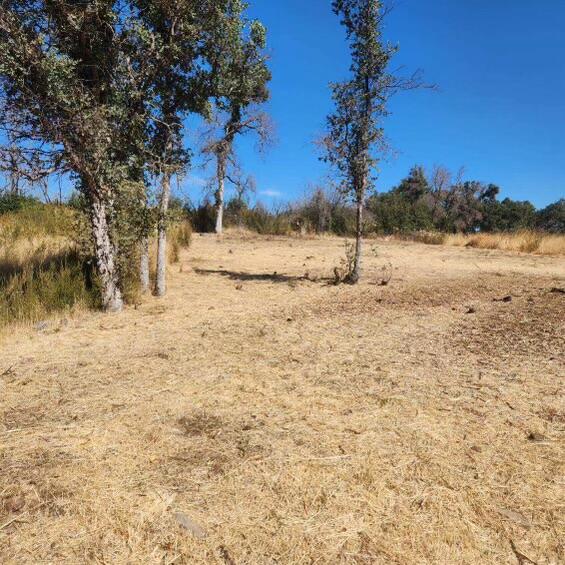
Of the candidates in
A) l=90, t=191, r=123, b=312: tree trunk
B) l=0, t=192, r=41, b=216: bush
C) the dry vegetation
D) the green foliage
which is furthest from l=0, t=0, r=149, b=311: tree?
the green foliage

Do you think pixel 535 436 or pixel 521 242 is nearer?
pixel 535 436

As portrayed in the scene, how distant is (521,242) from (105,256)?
1386 centimetres

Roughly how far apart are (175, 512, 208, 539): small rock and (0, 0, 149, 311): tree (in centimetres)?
441

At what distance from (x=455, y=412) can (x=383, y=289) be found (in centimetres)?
449

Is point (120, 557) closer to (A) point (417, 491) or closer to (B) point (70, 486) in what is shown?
(B) point (70, 486)

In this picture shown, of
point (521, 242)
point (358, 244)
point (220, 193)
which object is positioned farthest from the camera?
point (220, 193)

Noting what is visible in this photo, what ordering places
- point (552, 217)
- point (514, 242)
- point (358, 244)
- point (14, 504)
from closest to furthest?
point (14, 504), point (358, 244), point (514, 242), point (552, 217)

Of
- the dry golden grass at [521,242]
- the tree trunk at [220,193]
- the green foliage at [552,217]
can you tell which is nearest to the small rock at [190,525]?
the dry golden grass at [521,242]

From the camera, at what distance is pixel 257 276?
9.09 metres

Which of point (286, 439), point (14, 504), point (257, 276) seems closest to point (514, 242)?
point (257, 276)

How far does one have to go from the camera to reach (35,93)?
16.6ft

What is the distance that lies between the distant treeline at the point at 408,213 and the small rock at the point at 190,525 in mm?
6706

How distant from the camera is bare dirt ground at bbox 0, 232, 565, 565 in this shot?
79.8 inches

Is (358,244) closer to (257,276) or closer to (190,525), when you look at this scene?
(257,276)
